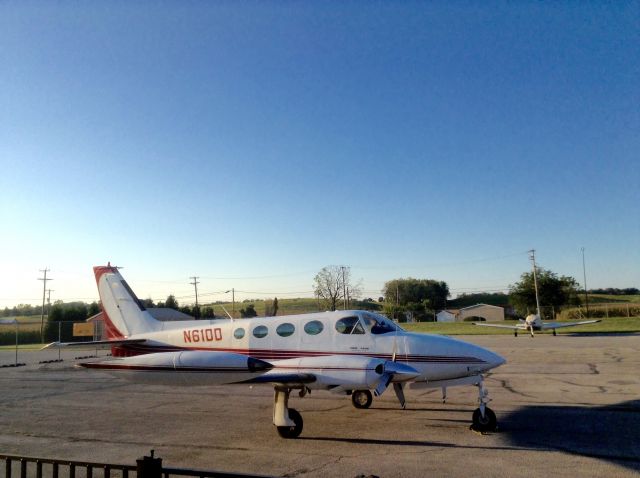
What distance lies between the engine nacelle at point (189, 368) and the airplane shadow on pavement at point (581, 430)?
5.92 metres

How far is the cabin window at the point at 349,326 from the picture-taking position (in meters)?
12.1

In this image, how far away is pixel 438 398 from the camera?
1527 centimetres

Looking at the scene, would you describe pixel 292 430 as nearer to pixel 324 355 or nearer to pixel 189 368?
pixel 324 355

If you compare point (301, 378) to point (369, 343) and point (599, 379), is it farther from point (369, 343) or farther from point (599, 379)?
point (599, 379)

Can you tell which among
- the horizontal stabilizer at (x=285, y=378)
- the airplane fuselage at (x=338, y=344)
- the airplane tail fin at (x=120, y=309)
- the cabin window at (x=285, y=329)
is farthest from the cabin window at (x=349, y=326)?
the airplane tail fin at (x=120, y=309)

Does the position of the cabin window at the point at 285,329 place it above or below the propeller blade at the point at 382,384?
above

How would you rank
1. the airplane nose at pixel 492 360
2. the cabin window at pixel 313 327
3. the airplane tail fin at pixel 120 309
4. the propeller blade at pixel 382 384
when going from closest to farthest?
the propeller blade at pixel 382 384
the airplane nose at pixel 492 360
the cabin window at pixel 313 327
the airplane tail fin at pixel 120 309

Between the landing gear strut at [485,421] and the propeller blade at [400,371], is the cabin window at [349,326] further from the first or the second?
the landing gear strut at [485,421]

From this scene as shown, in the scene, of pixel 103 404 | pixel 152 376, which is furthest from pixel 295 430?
pixel 103 404

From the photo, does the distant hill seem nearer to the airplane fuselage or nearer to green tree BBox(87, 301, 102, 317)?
green tree BBox(87, 301, 102, 317)

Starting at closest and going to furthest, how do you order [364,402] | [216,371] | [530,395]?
1. [216,371]
2. [364,402]
3. [530,395]

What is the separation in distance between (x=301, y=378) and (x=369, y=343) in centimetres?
224

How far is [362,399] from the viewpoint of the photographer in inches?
541

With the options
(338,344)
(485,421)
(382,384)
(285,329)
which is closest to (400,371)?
(382,384)
